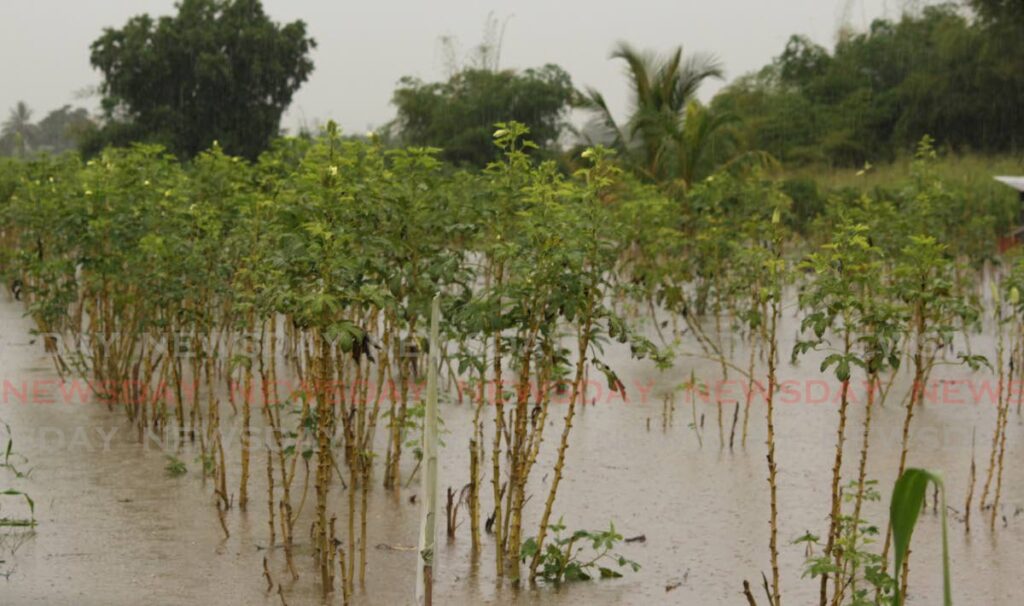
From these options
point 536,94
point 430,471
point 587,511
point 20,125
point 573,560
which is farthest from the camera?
point 20,125

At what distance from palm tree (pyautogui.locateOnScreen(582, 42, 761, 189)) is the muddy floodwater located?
1060cm

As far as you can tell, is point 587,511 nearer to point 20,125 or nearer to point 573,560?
point 573,560

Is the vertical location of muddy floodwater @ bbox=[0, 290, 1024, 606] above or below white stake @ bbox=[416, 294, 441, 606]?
below

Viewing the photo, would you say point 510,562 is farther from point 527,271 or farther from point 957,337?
point 957,337

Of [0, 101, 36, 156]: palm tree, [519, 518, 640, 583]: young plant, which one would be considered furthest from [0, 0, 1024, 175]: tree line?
[0, 101, 36, 156]: palm tree

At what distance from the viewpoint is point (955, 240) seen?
14031 millimetres

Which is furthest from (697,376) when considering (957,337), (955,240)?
(955,240)

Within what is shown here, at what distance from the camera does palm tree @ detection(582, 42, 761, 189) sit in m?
18.8

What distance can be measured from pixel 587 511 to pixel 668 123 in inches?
556

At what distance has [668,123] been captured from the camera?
755 inches
